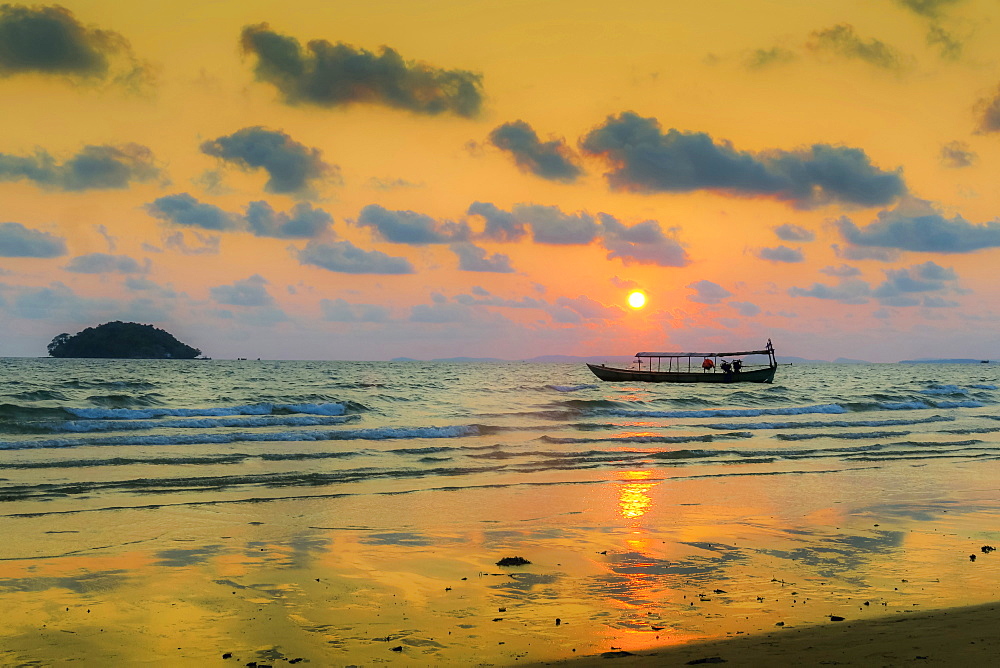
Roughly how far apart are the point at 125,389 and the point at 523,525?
184 ft

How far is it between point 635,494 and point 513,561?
23.3ft

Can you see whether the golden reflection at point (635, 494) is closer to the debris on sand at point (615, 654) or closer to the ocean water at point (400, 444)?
the ocean water at point (400, 444)

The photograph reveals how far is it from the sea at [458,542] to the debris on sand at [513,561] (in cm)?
9

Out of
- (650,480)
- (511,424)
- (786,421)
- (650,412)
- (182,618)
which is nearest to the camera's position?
(182,618)

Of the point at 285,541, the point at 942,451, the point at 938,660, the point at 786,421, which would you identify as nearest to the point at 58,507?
the point at 285,541

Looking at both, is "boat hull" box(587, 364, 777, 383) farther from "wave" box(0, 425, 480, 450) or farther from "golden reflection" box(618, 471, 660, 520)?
"golden reflection" box(618, 471, 660, 520)

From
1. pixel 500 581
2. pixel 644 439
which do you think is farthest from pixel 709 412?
pixel 500 581

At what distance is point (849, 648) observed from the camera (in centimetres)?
715

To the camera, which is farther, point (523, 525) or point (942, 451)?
point (942, 451)

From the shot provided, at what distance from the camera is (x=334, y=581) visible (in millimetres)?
10211

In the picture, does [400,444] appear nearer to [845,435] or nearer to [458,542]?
[458,542]

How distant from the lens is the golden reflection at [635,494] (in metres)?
15.6

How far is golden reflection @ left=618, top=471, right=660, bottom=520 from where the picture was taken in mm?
15570

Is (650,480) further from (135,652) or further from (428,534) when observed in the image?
(135,652)
